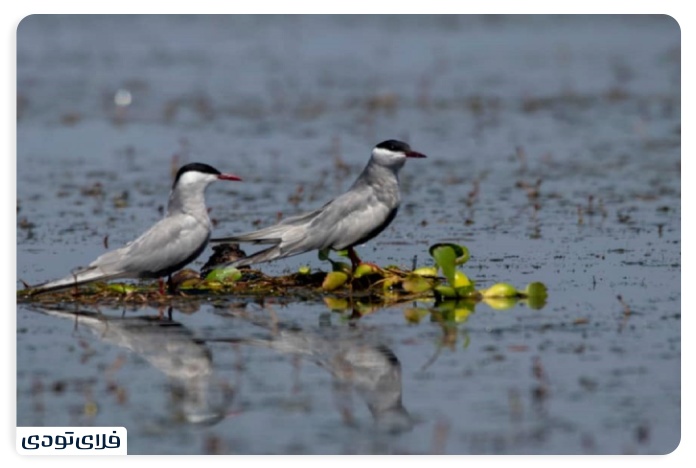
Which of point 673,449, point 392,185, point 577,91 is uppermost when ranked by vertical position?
point 577,91

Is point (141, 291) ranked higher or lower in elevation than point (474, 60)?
lower

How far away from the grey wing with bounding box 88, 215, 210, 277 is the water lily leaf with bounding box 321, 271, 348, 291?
789 mm

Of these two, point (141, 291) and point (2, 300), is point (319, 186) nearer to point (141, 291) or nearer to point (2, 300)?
point (141, 291)

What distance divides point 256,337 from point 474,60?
14.5 m

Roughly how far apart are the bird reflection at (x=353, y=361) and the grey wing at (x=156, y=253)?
578 millimetres

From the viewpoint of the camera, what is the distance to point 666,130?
16.1m

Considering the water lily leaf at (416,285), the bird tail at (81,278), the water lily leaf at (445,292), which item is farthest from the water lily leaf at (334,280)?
the bird tail at (81,278)

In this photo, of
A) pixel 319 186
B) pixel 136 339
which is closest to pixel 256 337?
pixel 136 339

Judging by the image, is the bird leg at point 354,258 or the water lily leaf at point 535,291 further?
the bird leg at point 354,258

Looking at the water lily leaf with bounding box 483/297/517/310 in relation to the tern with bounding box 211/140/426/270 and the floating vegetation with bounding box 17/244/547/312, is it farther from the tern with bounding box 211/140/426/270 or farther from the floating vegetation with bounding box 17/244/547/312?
the tern with bounding box 211/140/426/270

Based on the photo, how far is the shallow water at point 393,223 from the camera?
21.5 ft

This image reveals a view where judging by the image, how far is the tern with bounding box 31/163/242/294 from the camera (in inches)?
336

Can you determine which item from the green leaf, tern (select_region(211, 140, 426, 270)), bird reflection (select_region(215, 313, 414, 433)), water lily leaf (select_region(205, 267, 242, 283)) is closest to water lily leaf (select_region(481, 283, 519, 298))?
the green leaf

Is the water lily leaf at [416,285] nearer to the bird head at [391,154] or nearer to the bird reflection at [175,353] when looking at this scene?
the bird head at [391,154]
